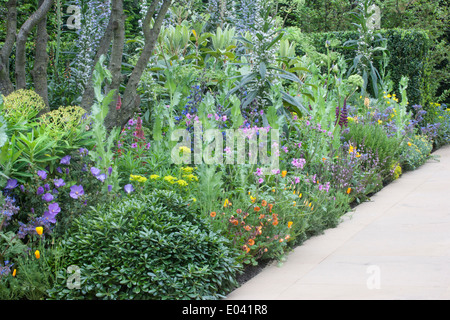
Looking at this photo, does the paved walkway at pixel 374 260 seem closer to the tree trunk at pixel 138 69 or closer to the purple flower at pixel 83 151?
the purple flower at pixel 83 151

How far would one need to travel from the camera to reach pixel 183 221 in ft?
11.4

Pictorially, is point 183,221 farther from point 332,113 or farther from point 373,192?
point 373,192

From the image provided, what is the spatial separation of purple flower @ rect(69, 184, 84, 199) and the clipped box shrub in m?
0.22

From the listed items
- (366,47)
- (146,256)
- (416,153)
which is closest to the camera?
(146,256)

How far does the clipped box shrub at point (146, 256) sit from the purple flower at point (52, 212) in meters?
0.14

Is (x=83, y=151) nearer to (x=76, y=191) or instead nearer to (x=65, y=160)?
(x=65, y=160)

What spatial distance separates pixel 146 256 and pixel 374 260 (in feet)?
5.84

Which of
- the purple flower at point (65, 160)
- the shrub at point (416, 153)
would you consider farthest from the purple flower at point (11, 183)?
the shrub at point (416, 153)

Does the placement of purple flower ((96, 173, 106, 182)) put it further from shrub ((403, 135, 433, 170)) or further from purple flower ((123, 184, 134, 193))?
shrub ((403, 135, 433, 170))

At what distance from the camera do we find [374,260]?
3924 millimetres

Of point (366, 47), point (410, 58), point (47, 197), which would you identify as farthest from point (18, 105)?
point (410, 58)

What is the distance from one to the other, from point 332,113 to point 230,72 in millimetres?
1225

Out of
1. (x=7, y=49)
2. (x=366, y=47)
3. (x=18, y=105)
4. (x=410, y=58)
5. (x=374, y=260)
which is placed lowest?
(x=374, y=260)
